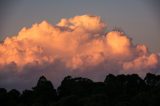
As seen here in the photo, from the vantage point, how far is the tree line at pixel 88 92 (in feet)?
187

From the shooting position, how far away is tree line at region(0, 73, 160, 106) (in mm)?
56938

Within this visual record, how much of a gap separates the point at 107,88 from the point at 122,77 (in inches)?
368

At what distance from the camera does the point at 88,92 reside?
67.2 m

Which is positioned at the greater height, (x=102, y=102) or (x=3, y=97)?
(x=3, y=97)

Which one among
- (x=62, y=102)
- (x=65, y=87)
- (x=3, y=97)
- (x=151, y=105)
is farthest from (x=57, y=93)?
(x=151, y=105)

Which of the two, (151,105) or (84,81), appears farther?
(84,81)

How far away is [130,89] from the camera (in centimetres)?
7100

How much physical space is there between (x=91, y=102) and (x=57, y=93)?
16798mm

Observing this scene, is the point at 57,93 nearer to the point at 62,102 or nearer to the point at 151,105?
the point at 62,102

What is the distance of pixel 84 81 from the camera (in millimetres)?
73250

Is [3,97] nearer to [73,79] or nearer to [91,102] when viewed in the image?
[73,79]

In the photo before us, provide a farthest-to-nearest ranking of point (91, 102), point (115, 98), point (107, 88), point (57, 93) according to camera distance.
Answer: point (57, 93), point (107, 88), point (115, 98), point (91, 102)

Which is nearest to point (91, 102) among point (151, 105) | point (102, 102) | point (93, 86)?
point (102, 102)

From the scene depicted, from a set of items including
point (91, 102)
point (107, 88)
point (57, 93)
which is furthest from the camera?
point (57, 93)
